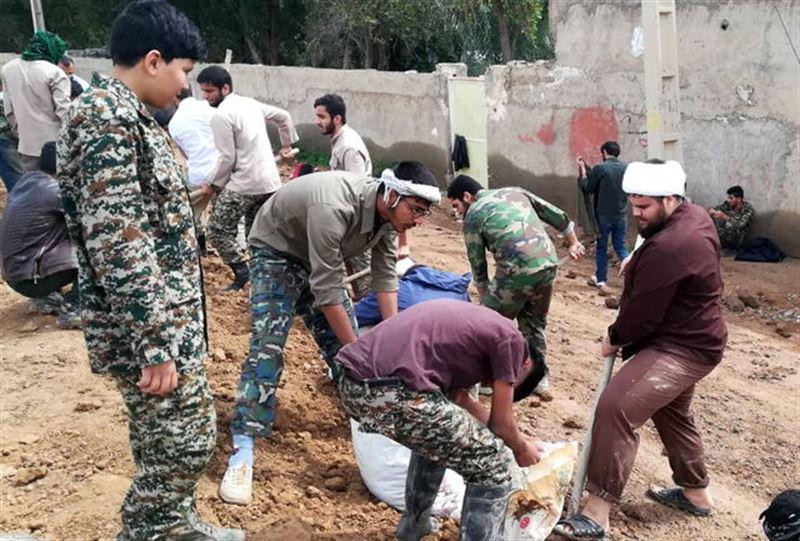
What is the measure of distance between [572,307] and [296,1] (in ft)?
56.8

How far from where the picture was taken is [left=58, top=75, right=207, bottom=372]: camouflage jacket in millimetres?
2512

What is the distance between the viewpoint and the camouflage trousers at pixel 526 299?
16.0 feet

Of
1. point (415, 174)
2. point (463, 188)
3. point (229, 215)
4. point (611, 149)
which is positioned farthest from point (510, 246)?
point (611, 149)

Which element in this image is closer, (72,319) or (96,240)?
(96,240)

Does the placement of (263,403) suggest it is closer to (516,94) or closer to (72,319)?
(72,319)

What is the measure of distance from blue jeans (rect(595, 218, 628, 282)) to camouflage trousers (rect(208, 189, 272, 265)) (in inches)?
158

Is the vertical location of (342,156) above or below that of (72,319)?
above

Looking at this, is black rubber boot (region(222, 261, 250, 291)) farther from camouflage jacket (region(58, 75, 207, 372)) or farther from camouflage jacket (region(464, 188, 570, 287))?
camouflage jacket (region(58, 75, 207, 372))

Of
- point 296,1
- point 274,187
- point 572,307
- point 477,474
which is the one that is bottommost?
point 572,307

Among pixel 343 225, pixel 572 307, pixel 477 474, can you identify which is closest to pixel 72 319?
pixel 343 225

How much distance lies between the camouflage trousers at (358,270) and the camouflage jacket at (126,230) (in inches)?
112

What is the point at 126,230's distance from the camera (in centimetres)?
253

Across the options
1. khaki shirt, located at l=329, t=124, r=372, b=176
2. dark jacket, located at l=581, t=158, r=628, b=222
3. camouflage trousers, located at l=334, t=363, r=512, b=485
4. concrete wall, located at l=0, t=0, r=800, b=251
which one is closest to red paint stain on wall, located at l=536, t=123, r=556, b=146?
concrete wall, located at l=0, t=0, r=800, b=251

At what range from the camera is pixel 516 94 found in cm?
1147
